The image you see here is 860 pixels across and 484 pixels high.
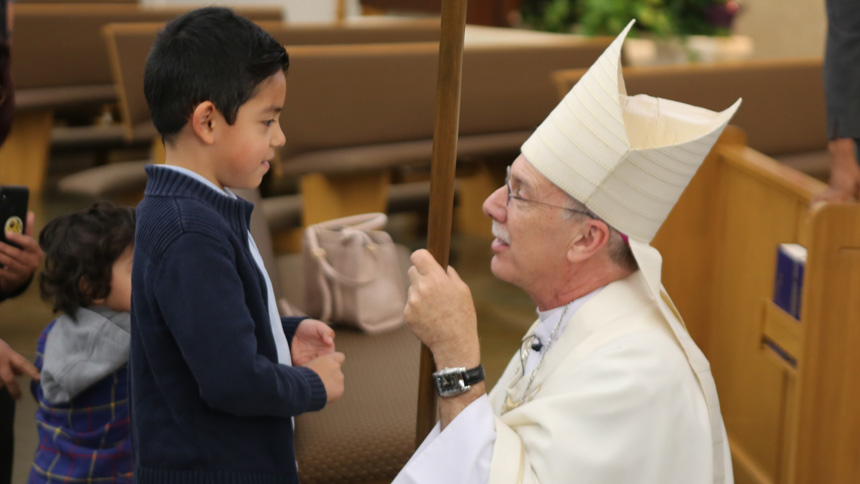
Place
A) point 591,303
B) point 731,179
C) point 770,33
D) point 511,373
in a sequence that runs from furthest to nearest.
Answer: point 770,33, point 731,179, point 511,373, point 591,303

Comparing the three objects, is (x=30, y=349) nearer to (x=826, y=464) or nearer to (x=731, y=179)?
(x=731, y=179)

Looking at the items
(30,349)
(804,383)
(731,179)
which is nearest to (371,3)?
(30,349)

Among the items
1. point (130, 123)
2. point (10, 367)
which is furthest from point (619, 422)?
point (130, 123)

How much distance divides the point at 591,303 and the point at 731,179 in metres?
1.47

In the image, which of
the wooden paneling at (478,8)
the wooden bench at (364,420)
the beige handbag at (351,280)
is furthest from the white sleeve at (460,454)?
the wooden paneling at (478,8)

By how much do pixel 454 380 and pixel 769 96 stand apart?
13.6 ft

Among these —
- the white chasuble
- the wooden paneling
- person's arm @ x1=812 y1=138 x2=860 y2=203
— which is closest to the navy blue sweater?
the white chasuble

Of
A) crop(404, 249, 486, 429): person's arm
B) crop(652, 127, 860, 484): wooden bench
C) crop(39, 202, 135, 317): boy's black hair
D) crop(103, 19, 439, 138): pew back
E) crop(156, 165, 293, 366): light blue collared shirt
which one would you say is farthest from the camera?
crop(103, 19, 439, 138): pew back

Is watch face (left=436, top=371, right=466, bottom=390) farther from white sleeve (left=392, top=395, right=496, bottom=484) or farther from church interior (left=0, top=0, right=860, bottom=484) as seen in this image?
church interior (left=0, top=0, right=860, bottom=484)

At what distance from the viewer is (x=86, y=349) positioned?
2.16m

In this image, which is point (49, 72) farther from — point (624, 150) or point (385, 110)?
point (624, 150)

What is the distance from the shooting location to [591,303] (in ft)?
5.86

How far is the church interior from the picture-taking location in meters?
2.32

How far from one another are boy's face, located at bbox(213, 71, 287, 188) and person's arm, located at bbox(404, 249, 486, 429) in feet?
1.02
